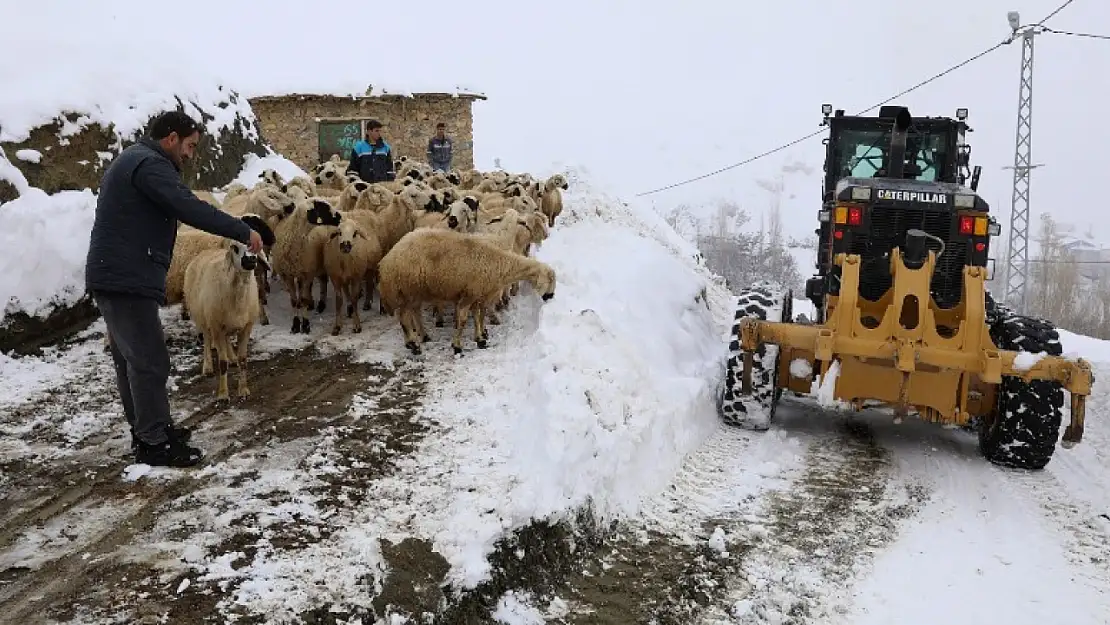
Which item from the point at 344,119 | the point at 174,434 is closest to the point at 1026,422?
the point at 174,434

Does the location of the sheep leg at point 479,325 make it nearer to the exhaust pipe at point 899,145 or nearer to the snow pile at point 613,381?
the snow pile at point 613,381

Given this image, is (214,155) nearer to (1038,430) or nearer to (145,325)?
(145,325)

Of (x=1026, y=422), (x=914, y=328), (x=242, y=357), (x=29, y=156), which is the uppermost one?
(x=29, y=156)

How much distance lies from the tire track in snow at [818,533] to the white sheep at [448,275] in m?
3.46

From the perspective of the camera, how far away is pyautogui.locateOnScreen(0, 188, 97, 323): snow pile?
793 cm

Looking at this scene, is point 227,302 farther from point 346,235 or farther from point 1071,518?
point 1071,518

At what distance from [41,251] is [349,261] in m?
3.09

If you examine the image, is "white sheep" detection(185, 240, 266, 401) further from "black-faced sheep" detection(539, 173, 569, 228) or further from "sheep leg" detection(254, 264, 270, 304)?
"black-faced sheep" detection(539, 173, 569, 228)

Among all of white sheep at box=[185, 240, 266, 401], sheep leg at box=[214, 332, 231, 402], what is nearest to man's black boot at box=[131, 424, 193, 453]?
sheep leg at box=[214, 332, 231, 402]

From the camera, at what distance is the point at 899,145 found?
26.7 feet

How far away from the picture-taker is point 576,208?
1636 centimetres

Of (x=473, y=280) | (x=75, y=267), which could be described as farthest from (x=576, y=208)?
(x=75, y=267)

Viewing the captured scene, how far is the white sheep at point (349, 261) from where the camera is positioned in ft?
29.0

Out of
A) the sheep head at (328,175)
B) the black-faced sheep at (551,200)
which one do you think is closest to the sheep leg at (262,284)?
the sheep head at (328,175)
